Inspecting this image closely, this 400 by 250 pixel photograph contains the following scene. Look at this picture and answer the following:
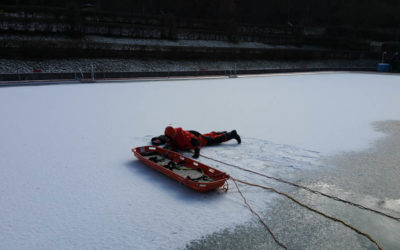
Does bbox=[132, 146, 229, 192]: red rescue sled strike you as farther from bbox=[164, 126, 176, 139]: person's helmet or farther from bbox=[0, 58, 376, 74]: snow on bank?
bbox=[0, 58, 376, 74]: snow on bank

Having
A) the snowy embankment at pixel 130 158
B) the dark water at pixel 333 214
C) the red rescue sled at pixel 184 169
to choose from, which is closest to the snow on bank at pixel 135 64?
the snowy embankment at pixel 130 158

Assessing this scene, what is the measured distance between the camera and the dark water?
2959 mm

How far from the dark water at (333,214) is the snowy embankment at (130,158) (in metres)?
0.18

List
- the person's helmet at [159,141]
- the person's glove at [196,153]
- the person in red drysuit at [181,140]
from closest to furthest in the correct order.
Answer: the person's glove at [196,153], the person in red drysuit at [181,140], the person's helmet at [159,141]

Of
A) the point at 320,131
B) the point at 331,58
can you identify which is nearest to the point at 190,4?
the point at 331,58

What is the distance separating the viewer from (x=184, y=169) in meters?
4.33

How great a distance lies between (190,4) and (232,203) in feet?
108

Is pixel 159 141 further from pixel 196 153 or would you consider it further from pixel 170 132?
pixel 196 153

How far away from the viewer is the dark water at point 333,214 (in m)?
2.96

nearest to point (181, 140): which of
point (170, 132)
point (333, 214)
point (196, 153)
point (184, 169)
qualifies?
point (170, 132)

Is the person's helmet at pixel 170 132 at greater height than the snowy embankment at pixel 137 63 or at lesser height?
lesser

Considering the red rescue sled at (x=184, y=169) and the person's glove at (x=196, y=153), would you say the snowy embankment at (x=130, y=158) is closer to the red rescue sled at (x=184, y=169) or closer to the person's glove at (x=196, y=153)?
the red rescue sled at (x=184, y=169)

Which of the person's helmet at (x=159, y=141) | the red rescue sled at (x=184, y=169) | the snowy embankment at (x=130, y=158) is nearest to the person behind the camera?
the snowy embankment at (x=130, y=158)

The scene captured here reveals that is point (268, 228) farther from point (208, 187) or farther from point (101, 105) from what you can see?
point (101, 105)
